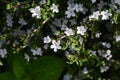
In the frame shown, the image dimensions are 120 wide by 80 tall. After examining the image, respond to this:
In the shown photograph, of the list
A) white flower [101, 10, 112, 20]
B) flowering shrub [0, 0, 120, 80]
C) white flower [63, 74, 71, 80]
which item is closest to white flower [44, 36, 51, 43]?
flowering shrub [0, 0, 120, 80]

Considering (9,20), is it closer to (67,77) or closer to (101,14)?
(67,77)

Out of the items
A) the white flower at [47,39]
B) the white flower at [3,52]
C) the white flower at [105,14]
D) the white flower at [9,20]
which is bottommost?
the white flower at [3,52]

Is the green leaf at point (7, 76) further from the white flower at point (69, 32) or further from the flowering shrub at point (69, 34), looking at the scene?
the white flower at point (69, 32)

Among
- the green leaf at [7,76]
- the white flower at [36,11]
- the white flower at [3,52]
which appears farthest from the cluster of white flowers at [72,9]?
the green leaf at [7,76]

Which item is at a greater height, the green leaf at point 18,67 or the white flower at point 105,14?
the white flower at point 105,14

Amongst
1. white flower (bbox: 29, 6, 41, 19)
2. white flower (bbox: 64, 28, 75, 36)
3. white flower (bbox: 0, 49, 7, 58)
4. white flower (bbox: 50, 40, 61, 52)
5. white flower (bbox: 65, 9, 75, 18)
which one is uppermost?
white flower (bbox: 29, 6, 41, 19)

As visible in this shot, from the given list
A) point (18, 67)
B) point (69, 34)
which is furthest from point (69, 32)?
point (18, 67)

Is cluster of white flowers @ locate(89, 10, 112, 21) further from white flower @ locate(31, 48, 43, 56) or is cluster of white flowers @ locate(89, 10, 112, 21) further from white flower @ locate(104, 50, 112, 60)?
white flower @ locate(31, 48, 43, 56)
